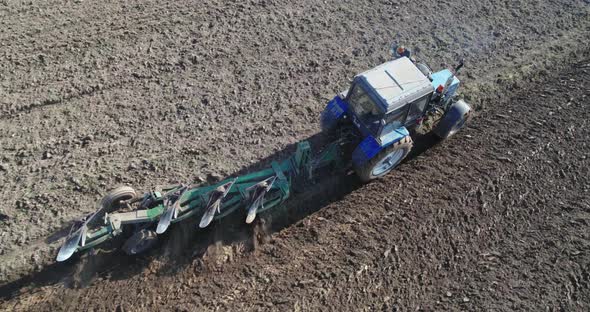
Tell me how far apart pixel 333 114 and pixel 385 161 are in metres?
1.34

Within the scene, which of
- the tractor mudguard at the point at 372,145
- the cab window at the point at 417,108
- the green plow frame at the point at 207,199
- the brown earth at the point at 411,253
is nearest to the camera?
the green plow frame at the point at 207,199

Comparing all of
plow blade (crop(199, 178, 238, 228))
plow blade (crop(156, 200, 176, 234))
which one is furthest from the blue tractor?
plow blade (crop(156, 200, 176, 234))

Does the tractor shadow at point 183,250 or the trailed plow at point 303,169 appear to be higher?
the trailed plow at point 303,169

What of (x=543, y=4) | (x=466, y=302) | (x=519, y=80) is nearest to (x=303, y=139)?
(x=466, y=302)

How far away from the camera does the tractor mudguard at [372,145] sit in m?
7.71

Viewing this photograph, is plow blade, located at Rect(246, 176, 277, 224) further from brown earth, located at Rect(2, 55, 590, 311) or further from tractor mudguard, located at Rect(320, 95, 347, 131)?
tractor mudguard, located at Rect(320, 95, 347, 131)

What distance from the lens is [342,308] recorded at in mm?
7070

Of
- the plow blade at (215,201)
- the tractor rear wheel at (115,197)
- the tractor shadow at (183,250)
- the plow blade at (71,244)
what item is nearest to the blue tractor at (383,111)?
the tractor shadow at (183,250)

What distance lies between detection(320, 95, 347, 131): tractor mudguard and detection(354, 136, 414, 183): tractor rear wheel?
0.92 meters

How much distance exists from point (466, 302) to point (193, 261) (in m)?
4.40

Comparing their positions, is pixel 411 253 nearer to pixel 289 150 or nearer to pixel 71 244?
pixel 289 150

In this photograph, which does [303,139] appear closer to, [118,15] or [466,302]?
[466,302]

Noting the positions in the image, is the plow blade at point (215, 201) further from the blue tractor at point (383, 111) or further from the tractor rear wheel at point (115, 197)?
the blue tractor at point (383, 111)

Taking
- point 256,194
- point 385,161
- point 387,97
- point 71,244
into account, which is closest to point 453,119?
point 385,161
